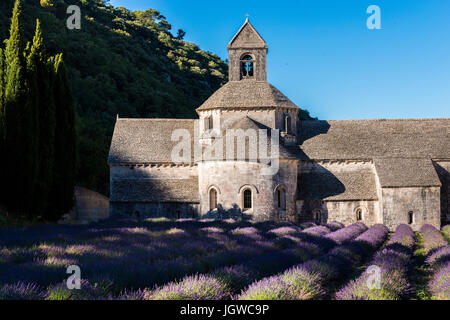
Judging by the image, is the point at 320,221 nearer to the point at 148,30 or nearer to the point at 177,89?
the point at 177,89

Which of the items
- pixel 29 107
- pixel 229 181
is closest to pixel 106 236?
pixel 29 107

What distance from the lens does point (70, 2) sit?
8844cm

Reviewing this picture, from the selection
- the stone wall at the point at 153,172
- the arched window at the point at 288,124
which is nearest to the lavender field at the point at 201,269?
the stone wall at the point at 153,172

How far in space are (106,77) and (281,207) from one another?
4422 centimetres

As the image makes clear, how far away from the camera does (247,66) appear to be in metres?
37.6

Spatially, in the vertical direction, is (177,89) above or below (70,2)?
below

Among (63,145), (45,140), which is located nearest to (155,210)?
(63,145)

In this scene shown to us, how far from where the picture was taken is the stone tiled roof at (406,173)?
106ft

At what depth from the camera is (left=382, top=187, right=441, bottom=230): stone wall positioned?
3222cm

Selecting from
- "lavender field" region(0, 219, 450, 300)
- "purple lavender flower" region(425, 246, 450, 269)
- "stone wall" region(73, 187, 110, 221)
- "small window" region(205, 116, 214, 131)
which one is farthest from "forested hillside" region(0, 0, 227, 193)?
"purple lavender flower" region(425, 246, 450, 269)

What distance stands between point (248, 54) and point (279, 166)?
10.5m

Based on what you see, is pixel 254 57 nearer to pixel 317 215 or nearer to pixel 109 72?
pixel 317 215

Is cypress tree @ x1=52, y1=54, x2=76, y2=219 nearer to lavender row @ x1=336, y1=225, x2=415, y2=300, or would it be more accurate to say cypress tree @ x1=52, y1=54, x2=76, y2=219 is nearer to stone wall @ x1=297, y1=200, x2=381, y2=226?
stone wall @ x1=297, y1=200, x2=381, y2=226
